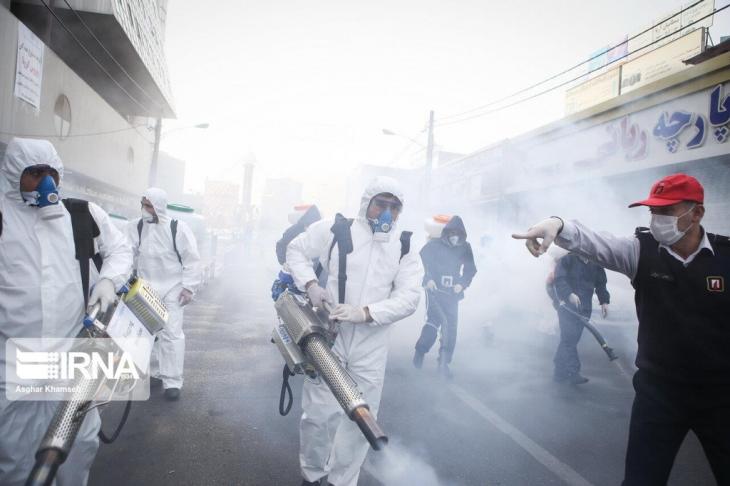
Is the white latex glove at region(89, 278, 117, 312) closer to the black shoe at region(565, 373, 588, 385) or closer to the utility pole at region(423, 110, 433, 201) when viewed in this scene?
the black shoe at region(565, 373, 588, 385)

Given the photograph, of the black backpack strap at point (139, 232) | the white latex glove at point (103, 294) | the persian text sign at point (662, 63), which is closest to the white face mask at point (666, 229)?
the white latex glove at point (103, 294)

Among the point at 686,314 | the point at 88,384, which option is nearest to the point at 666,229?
the point at 686,314

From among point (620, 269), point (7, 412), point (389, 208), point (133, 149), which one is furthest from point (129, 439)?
point (133, 149)

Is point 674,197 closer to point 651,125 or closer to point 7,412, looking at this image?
point 7,412

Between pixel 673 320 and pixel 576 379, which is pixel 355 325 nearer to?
pixel 673 320

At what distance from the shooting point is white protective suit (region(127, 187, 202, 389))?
4133mm

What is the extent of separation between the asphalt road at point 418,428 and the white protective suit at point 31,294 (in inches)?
27.7

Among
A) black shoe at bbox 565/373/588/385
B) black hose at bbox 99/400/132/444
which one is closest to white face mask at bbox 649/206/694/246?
black hose at bbox 99/400/132/444

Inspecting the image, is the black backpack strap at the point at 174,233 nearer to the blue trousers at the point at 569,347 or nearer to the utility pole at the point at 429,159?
the blue trousers at the point at 569,347

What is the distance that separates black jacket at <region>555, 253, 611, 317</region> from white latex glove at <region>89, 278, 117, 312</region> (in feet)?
16.8

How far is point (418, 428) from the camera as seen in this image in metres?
3.67

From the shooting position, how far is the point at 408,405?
4215 millimetres

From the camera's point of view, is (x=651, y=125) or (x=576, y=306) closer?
(x=576, y=306)

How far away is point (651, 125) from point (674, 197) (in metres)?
10.0
